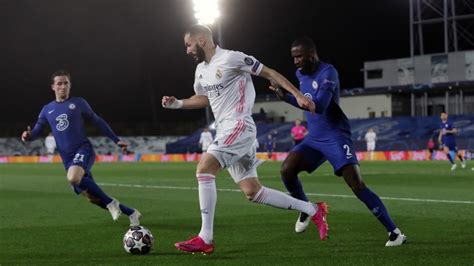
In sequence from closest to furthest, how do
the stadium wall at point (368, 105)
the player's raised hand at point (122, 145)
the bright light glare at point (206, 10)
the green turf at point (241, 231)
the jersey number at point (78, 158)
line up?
the green turf at point (241, 231)
the player's raised hand at point (122, 145)
the jersey number at point (78, 158)
the bright light glare at point (206, 10)
the stadium wall at point (368, 105)

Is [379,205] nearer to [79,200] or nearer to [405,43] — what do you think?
[79,200]

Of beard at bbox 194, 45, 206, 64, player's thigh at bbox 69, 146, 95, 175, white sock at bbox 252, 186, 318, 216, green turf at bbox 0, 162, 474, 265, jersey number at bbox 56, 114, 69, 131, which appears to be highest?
beard at bbox 194, 45, 206, 64

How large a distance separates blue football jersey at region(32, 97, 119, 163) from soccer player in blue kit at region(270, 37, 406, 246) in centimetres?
309

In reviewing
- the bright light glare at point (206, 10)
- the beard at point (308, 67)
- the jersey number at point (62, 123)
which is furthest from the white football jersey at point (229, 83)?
the bright light glare at point (206, 10)

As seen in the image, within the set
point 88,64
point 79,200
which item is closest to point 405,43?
point 88,64

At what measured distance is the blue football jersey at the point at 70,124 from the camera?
9984mm

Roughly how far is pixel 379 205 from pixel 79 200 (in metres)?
8.18

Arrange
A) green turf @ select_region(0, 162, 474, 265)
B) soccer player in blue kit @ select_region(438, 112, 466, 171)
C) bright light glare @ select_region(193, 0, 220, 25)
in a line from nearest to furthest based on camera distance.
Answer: green turf @ select_region(0, 162, 474, 265)
soccer player in blue kit @ select_region(438, 112, 466, 171)
bright light glare @ select_region(193, 0, 220, 25)

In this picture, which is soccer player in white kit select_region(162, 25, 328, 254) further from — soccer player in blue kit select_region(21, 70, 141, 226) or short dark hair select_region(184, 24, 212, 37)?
soccer player in blue kit select_region(21, 70, 141, 226)

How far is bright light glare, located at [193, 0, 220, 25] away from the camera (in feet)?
123

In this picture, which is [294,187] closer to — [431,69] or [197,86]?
[197,86]

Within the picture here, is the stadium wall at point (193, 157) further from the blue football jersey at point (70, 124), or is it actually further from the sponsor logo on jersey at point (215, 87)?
the sponsor logo on jersey at point (215, 87)

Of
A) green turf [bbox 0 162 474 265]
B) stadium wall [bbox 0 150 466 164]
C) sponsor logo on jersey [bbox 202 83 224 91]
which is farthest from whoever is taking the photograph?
stadium wall [bbox 0 150 466 164]

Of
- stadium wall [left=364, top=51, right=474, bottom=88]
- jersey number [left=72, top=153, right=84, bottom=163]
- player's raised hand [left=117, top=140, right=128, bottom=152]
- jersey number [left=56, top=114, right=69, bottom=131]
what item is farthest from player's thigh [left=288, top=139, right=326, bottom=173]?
stadium wall [left=364, top=51, right=474, bottom=88]
